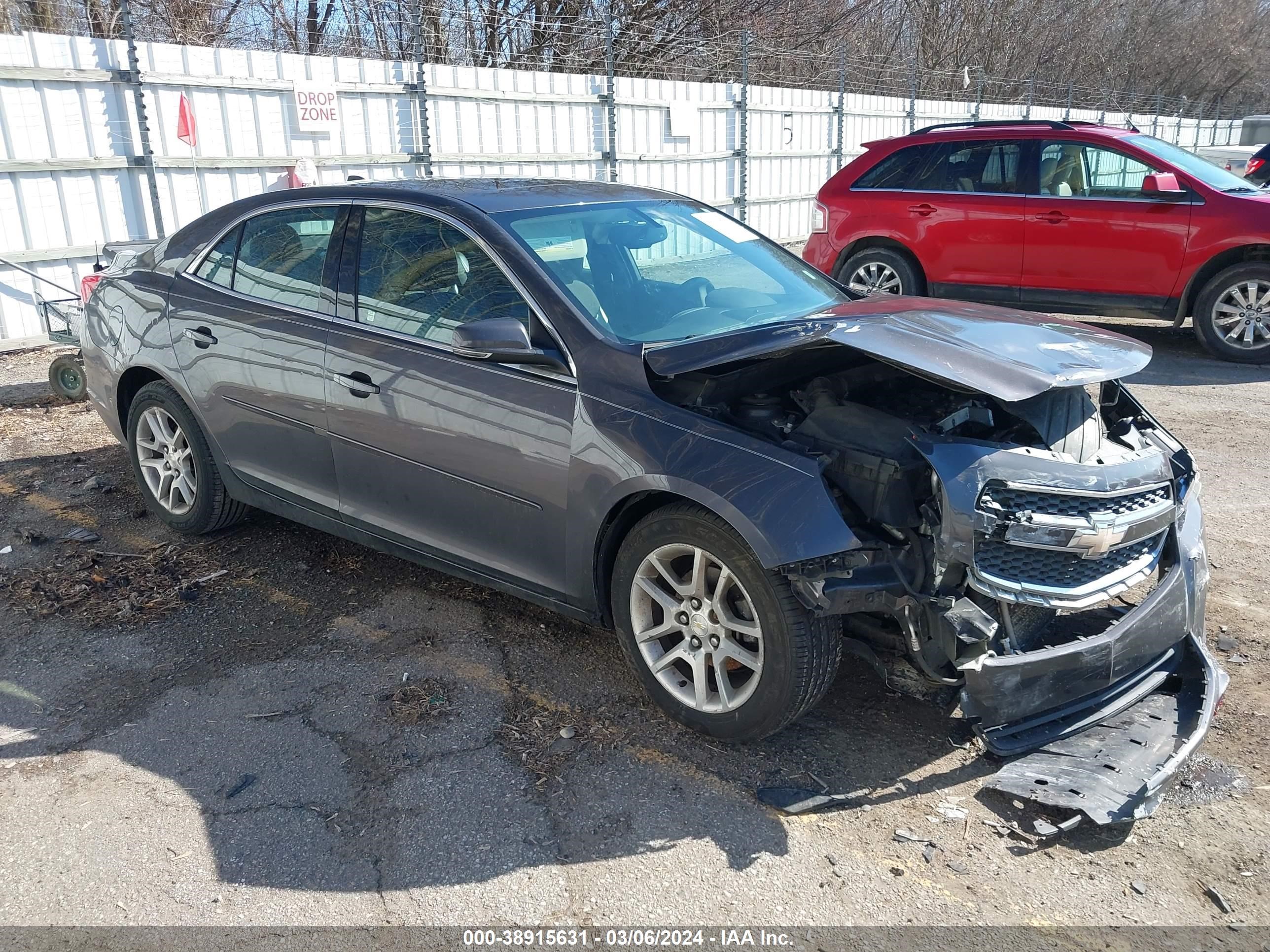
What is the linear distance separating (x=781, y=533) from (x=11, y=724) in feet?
9.01

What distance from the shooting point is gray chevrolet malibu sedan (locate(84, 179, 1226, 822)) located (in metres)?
2.99

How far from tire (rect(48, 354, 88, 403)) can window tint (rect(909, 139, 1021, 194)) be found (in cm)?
728

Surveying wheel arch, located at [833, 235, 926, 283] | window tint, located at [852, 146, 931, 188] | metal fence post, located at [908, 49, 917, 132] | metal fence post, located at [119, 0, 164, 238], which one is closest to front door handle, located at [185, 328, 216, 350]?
metal fence post, located at [119, 0, 164, 238]

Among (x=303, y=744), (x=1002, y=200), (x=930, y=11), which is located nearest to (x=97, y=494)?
(x=303, y=744)

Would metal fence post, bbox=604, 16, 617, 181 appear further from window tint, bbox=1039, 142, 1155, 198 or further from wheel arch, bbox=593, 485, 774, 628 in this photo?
wheel arch, bbox=593, 485, 774, 628

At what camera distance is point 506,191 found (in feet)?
13.9

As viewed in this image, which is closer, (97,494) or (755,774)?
(755,774)

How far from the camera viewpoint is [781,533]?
2.97 meters

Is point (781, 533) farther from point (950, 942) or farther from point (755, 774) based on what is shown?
point (950, 942)

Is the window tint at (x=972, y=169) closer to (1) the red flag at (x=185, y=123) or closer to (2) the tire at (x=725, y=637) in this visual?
(1) the red flag at (x=185, y=123)

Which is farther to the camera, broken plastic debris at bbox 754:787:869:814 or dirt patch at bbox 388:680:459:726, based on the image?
dirt patch at bbox 388:680:459:726

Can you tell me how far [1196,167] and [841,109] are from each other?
9247 mm

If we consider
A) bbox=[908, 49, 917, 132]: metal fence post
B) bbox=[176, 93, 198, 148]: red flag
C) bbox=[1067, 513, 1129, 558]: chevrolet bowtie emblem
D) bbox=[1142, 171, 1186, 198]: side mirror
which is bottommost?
bbox=[1067, 513, 1129, 558]: chevrolet bowtie emblem

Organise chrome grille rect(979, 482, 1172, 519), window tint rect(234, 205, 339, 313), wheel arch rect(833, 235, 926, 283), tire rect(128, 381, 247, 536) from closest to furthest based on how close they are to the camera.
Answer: chrome grille rect(979, 482, 1172, 519) → window tint rect(234, 205, 339, 313) → tire rect(128, 381, 247, 536) → wheel arch rect(833, 235, 926, 283)
